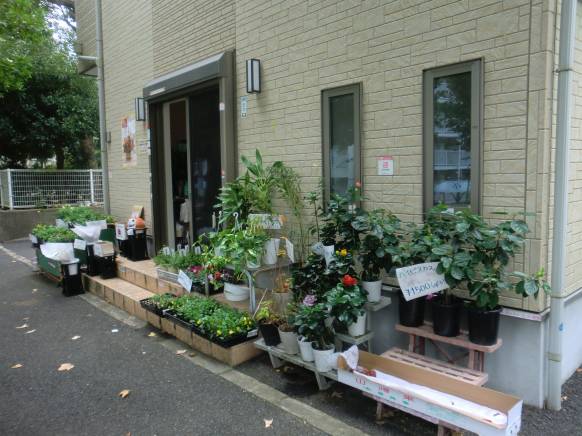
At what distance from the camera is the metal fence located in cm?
1261

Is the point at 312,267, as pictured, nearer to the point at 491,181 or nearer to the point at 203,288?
the point at 491,181

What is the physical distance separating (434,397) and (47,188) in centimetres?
1329

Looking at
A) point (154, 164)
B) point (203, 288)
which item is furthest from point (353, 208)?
point (154, 164)

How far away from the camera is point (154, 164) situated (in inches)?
298

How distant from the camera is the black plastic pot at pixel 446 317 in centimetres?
322

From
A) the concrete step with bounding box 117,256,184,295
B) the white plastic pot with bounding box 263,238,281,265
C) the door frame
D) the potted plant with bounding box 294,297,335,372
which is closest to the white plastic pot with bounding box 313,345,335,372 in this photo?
the potted plant with bounding box 294,297,335,372

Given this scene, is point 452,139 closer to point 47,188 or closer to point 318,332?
point 318,332

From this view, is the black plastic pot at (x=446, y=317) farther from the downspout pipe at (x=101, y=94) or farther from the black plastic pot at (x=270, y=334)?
the downspout pipe at (x=101, y=94)

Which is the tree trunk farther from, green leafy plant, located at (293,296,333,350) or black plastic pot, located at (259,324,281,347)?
green leafy plant, located at (293,296,333,350)

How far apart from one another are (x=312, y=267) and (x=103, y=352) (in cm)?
240

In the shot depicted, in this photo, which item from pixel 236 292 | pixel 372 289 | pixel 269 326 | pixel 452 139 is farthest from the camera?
pixel 236 292

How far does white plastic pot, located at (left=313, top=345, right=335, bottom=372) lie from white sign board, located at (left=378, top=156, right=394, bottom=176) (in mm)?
1581

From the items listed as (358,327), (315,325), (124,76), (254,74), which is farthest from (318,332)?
(124,76)

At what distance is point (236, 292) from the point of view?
495 centimetres
